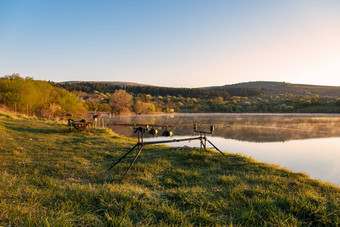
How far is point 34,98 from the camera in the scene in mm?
23953

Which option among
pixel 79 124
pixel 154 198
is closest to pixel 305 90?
pixel 79 124

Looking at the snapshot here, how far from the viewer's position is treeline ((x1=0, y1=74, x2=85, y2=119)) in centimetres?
2230

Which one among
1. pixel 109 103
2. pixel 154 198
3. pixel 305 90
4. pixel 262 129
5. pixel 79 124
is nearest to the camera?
pixel 154 198

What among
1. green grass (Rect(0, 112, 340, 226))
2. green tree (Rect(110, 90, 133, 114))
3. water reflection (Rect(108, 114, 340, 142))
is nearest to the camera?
green grass (Rect(0, 112, 340, 226))

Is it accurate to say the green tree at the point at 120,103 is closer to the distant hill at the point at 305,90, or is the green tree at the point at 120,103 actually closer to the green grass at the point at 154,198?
the green grass at the point at 154,198

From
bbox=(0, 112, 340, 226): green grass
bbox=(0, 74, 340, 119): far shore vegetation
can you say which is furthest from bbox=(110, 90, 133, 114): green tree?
bbox=(0, 112, 340, 226): green grass

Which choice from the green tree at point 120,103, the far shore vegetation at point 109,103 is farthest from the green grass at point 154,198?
the green tree at point 120,103

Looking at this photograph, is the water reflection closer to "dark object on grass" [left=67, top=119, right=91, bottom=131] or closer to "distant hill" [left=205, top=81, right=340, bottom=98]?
"dark object on grass" [left=67, top=119, right=91, bottom=131]

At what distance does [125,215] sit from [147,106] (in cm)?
4789

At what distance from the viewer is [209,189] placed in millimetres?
3984

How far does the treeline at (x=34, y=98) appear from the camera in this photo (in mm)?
22297

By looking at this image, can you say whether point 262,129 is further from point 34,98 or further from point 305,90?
point 305,90

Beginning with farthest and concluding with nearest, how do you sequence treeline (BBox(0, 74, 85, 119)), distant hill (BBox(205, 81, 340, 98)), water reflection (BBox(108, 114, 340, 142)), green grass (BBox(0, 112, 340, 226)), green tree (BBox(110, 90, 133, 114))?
distant hill (BBox(205, 81, 340, 98))
green tree (BBox(110, 90, 133, 114))
treeline (BBox(0, 74, 85, 119))
water reflection (BBox(108, 114, 340, 142))
green grass (BBox(0, 112, 340, 226))

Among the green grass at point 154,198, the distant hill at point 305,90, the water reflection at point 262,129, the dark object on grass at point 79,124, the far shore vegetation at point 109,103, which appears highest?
the distant hill at point 305,90
